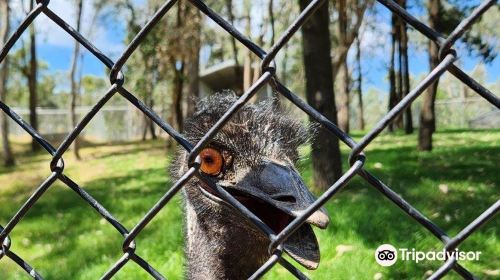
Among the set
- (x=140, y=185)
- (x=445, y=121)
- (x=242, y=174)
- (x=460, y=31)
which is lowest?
(x=445, y=121)

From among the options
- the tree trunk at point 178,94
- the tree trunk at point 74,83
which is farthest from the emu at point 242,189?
the tree trunk at point 178,94

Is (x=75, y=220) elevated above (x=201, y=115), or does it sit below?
below

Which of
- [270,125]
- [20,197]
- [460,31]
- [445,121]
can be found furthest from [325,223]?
[445,121]

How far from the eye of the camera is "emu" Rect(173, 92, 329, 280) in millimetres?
1628

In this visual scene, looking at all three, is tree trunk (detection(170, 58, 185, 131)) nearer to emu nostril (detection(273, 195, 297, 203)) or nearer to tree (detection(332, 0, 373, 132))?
tree (detection(332, 0, 373, 132))

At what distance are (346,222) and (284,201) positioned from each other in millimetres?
3544

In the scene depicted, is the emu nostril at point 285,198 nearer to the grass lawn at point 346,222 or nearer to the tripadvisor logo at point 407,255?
the grass lawn at point 346,222

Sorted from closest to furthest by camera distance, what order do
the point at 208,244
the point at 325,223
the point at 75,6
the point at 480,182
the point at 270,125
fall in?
the point at 325,223
the point at 270,125
the point at 208,244
the point at 480,182
the point at 75,6

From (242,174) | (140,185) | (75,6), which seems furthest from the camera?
(75,6)

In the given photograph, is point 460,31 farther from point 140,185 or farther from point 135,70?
point 135,70

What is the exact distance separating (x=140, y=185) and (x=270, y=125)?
7.10 metres

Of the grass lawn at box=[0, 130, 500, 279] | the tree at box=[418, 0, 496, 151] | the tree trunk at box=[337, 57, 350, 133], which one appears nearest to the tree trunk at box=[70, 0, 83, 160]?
the grass lawn at box=[0, 130, 500, 279]

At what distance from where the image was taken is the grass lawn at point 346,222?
14.3 ft

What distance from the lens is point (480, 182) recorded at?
258 inches
